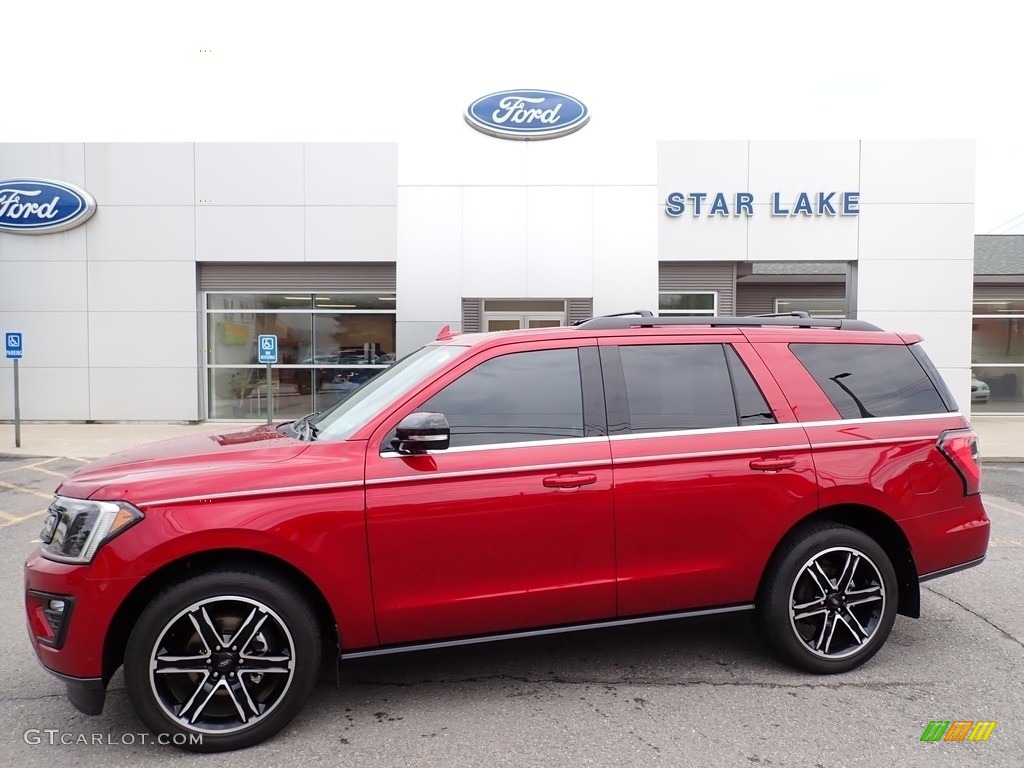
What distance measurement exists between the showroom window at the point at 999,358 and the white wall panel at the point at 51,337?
21.9 meters

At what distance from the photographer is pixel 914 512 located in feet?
12.5

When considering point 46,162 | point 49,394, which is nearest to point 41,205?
point 46,162

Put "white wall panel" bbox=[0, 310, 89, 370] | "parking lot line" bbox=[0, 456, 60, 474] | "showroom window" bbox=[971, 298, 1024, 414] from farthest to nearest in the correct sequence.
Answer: "showroom window" bbox=[971, 298, 1024, 414] < "white wall panel" bbox=[0, 310, 89, 370] < "parking lot line" bbox=[0, 456, 60, 474]

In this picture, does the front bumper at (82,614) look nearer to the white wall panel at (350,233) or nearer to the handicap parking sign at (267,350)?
the handicap parking sign at (267,350)

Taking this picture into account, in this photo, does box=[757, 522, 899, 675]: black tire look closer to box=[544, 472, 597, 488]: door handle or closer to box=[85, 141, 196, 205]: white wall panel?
box=[544, 472, 597, 488]: door handle

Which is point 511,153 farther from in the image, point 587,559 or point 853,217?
point 587,559

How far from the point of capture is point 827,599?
3.69 metres

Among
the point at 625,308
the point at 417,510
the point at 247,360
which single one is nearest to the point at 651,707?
the point at 417,510

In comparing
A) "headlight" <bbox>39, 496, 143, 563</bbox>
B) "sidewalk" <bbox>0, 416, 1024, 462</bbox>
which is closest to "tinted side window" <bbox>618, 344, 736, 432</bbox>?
"headlight" <bbox>39, 496, 143, 563</bbox>

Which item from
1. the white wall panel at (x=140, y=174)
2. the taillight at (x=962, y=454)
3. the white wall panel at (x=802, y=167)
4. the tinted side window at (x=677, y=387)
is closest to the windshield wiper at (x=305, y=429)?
the tinted side window at (x=677, y=387)

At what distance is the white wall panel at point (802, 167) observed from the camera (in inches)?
605

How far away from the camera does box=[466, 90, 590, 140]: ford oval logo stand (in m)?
13.9

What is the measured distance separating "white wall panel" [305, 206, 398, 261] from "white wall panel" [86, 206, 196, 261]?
8.98 feet

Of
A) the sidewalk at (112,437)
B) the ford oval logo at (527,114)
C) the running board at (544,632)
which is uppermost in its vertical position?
the ford oval logo at (527,114)
